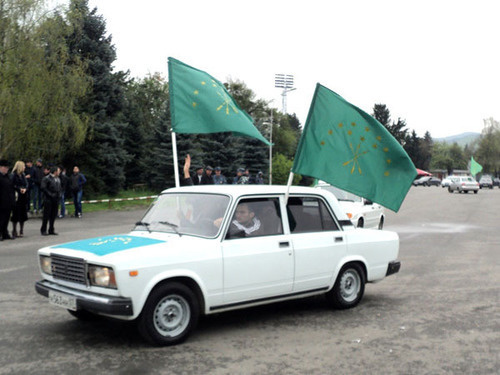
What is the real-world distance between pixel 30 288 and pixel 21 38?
789 inches

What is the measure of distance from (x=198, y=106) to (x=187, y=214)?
443 cm

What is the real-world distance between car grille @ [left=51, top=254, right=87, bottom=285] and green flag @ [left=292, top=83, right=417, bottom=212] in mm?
3086

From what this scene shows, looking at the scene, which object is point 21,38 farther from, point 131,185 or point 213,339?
point 213,339

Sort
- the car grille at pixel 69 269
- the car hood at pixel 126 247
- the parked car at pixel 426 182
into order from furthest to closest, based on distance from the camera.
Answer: the parked car at pixel 426 182
the car grille at pixel 69 269
the car hood at pixel 126 247

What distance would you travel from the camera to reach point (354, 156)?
7109 mm

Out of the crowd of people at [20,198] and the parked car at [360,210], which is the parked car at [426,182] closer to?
the parked car at [360,210]

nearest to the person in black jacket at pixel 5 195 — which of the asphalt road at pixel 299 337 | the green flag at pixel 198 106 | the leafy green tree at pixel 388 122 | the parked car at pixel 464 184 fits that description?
the asphalt road at pixel 299 337

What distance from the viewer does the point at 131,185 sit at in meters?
42.4

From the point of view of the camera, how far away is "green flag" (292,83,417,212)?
7.06 m

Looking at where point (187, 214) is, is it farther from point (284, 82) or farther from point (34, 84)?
point (284, 82)

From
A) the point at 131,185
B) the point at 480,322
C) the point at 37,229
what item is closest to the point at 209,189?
the point at 480,322

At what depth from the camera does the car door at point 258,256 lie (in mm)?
5723

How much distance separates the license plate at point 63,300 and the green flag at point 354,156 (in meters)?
3.30

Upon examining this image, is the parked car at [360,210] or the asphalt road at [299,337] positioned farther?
the parked car at [360,210]
